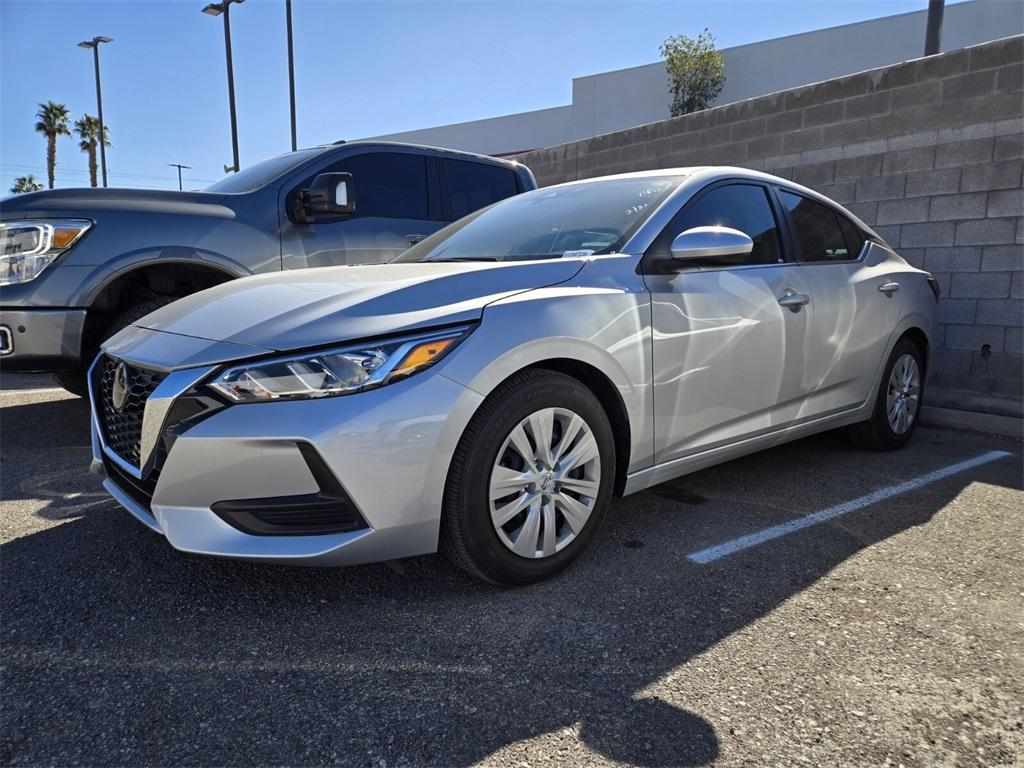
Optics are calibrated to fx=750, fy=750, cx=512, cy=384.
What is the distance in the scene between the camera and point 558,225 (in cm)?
331

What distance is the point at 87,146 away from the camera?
45.7 m

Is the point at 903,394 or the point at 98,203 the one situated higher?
the point at 98,203

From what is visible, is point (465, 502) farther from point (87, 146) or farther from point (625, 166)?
point (87, 146)

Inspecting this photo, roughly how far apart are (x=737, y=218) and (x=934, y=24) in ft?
19.4

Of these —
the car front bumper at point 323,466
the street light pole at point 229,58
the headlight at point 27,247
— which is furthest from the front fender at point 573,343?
the street light pole at point 229,58

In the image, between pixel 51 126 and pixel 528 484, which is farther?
pixel 51 126

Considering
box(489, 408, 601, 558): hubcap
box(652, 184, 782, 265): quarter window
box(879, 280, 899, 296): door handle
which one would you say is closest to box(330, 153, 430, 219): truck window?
box(652, 184, 782, 265): quarter window

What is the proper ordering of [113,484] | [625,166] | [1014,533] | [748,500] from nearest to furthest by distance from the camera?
[113,484] → [1014,533] → [748,500] → [625,166]

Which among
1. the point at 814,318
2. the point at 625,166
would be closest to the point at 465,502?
the point at 814,318

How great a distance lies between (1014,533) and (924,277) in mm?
1961

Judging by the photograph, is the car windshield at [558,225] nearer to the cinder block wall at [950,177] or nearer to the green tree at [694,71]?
the cinder block wall at [950,177]

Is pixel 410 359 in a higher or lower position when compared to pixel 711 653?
higher

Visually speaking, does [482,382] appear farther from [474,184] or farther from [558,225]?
[474,184]

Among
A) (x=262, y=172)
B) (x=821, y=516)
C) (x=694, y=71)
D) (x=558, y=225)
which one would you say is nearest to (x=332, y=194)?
(x=262, y=172)
